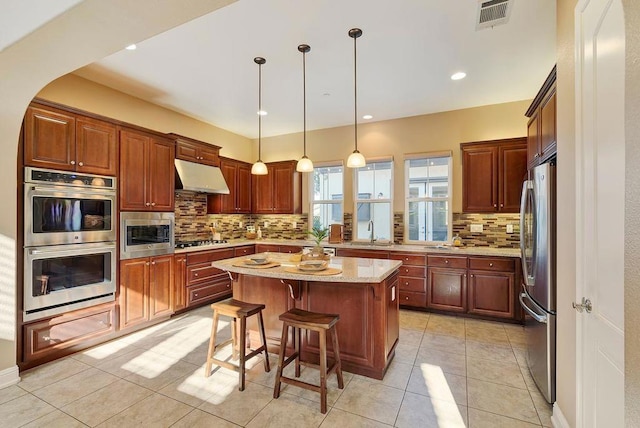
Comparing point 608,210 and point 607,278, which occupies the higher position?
point 608,210

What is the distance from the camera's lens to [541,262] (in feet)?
7.30

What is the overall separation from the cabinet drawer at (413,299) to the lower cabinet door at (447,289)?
2.7 inches

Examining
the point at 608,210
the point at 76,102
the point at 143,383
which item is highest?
the point at 76,102

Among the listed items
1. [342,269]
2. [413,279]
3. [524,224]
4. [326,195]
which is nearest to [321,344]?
[342,269]

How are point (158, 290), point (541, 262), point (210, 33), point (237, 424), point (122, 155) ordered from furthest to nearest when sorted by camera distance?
point (158, 290) → point (122, 155) → point (210, 33) → point (541, 262) → point (237, 424)

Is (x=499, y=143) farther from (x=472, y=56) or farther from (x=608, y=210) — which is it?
(x=608, y=210)

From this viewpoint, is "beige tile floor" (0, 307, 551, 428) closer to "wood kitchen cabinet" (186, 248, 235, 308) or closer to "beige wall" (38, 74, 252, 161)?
"wood kitchen cabinet" (186, 248, 235, 308)

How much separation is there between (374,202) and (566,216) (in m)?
3.49

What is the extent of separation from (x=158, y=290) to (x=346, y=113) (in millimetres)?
3886

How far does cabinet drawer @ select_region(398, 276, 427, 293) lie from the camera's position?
167 inches

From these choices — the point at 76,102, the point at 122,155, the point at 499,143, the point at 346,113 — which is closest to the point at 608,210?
the point at 499,143

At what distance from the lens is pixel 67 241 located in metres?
2.91

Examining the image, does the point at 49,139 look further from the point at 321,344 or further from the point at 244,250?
the point at 321,344

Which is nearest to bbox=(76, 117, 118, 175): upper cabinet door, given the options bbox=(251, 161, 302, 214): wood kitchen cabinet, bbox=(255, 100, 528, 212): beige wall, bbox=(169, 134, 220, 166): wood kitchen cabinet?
bbox=(169, 134, 220, 166): wood kitchen cabinet
